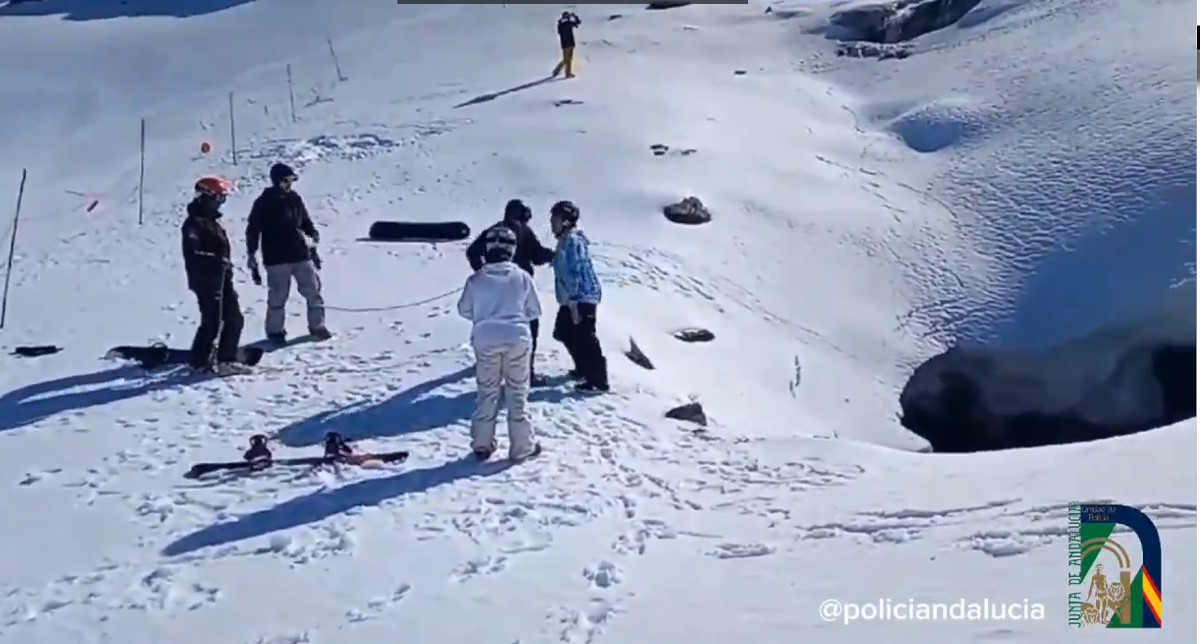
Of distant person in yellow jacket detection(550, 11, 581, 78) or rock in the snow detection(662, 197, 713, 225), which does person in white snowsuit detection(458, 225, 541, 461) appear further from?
distant person in yellow jacket detection(550, 11, 581, 78)

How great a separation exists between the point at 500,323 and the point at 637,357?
456cm

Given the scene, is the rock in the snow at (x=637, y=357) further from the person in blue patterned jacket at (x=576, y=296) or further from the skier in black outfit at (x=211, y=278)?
the skier in black outfit at (x=211, y=278)

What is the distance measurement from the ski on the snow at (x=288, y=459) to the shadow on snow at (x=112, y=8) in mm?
34174

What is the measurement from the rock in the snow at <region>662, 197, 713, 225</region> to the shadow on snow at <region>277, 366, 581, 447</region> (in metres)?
8.87

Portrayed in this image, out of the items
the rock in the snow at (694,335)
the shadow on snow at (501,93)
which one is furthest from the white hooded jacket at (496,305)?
the shadow on snow at (501,93)

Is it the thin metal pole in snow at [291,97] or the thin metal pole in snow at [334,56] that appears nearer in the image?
the thin metal pole in snow at [291,97]

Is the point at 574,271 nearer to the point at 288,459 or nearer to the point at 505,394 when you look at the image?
the point at 505,394

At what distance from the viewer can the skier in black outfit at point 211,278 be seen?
12.7m

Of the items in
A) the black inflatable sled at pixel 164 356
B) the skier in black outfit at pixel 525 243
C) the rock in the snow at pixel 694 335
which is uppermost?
the skier in black outfit at pixel 525 243

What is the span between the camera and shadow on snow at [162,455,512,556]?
9.62 m

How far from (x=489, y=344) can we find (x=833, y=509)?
2.82 meters

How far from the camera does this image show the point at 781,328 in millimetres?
18766

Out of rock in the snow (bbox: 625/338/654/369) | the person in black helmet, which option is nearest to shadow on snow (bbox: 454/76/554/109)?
rock in the snow (bbox: 625/338/654/369)

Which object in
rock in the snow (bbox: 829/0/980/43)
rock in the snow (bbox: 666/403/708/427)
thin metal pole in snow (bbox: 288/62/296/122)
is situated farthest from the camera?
rock in the snow (bbox: 829/0/980/43)
